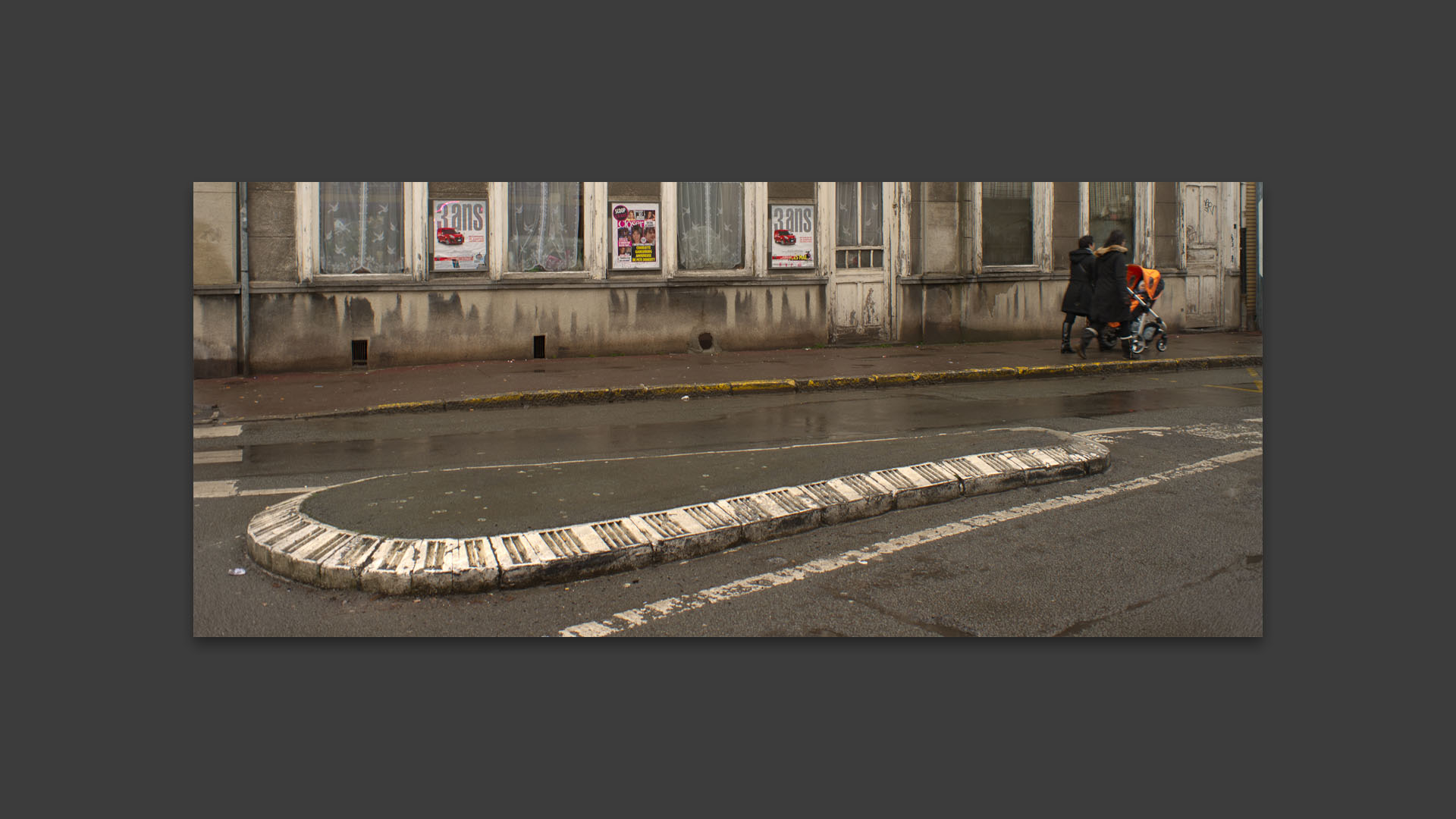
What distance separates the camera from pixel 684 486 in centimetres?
525

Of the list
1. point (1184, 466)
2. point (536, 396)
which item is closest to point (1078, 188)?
point (1184, 466)

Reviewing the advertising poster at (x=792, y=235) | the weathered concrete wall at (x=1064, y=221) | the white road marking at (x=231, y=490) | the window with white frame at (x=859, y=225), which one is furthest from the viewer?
the advertising poster at (x=792, y=235)

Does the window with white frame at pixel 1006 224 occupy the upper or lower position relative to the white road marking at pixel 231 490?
upper

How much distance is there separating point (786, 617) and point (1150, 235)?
3.79m

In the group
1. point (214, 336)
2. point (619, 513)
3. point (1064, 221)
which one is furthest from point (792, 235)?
point (619, 513)

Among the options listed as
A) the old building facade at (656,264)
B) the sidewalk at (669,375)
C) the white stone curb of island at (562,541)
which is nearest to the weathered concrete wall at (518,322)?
the old building facade at (656,264)

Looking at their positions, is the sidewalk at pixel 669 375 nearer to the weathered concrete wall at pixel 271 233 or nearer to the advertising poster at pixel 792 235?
the weathered concrete wall at pixel 271 233

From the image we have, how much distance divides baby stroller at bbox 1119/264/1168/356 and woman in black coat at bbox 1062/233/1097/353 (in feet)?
1.09

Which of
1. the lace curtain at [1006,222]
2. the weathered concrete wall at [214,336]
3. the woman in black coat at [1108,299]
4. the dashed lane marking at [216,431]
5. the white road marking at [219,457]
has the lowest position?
the white road marking at [219,457]

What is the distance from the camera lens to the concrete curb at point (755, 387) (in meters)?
8.18

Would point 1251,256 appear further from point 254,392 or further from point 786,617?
point 254,392

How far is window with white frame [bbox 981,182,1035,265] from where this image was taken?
5645mm

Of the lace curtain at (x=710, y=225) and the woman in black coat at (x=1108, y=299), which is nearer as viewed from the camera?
the lace curtain at (x=710, y=225)

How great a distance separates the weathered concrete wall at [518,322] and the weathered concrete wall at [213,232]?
0.60 meters
